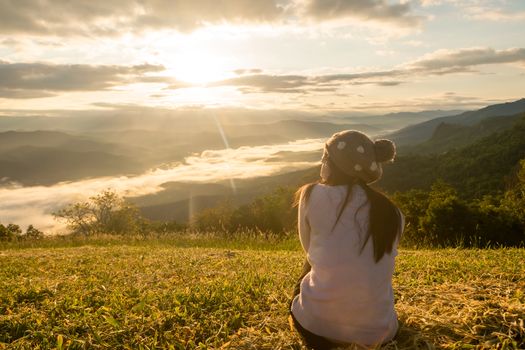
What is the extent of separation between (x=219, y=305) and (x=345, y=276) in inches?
88.1

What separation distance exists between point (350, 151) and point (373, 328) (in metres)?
1.56

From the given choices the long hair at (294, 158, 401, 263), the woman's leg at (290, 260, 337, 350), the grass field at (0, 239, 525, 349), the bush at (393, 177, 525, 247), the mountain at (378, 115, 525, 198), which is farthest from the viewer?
the mountain at (378, 115, 525, 198)

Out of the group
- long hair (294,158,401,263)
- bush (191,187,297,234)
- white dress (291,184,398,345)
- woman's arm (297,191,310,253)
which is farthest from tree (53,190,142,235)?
long hair (294,158,401,263)

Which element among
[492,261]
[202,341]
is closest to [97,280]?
[202,341]

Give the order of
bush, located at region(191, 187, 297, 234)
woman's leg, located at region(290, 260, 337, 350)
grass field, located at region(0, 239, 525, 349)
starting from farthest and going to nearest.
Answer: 1. bush, located at region(191, 187, 297, 234)
2. grass field, located at region(0, 239, 525, 349)
3. woman's leg, located at region(290, 260, 337, 350)

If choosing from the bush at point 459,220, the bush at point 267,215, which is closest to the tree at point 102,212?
the bush at point 267,215

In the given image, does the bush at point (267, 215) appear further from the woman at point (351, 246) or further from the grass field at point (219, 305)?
the woman at point (351, 246)

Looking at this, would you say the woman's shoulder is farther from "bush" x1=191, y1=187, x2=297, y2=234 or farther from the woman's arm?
"bush" x1=191, y1=187, x2=297, y2=234

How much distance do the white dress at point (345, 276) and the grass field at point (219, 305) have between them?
471 millimetres

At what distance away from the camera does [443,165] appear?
302ft

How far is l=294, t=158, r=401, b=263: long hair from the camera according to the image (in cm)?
368

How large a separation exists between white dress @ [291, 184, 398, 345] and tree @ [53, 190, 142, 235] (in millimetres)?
47082

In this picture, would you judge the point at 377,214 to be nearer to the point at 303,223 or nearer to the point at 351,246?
the point at 351,246

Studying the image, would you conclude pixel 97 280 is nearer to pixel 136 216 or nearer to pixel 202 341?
pixel 202 341
